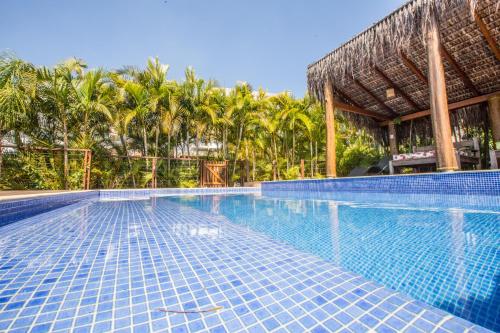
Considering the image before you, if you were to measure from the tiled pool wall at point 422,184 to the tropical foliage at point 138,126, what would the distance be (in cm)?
409

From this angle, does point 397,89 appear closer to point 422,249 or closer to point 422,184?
point 422,184

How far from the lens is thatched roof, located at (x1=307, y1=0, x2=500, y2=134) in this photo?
6236mm

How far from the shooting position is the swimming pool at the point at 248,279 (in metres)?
1.05

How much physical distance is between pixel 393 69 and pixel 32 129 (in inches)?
→ 545

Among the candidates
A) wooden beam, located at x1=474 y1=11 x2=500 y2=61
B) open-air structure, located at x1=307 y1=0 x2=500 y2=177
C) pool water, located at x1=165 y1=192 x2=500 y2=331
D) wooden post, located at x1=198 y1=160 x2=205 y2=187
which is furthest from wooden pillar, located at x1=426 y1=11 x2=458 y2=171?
wooden post, located at x1=198 y1=160 x2=205 y2=187

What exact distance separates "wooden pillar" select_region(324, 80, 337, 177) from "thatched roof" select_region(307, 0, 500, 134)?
0.48m

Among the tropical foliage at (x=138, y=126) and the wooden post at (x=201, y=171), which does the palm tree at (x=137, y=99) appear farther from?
the wooden post at (x=201, y=171)

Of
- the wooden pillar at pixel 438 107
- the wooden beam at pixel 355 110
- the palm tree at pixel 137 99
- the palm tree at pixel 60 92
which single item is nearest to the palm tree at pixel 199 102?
the palm tree at pixel 137 99

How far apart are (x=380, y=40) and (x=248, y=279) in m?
8.01

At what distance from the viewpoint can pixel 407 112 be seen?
1209 centimetres

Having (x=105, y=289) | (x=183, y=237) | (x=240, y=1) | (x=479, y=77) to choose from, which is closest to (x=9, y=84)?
(x=183, y=237)

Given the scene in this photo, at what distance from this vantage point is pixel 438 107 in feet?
18.2

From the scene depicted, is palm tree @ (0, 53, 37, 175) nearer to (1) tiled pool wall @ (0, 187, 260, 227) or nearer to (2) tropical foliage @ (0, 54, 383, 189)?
(2) tropical foliage @ (0, 54, 383, 189)

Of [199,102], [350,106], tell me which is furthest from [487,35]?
[199,102]
